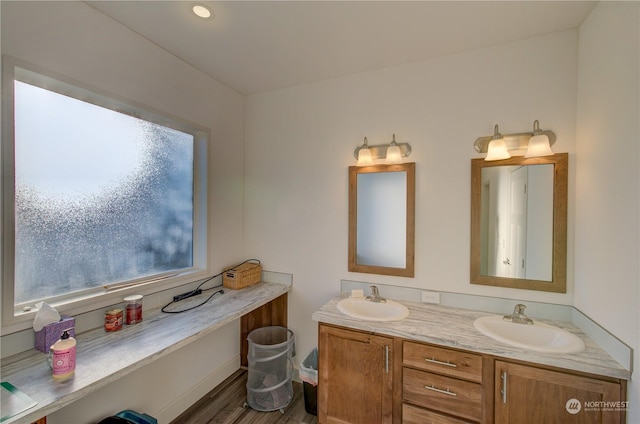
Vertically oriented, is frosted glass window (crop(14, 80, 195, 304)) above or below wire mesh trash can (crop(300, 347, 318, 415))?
above

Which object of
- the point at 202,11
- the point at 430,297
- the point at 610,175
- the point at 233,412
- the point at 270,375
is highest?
the point at 202,11

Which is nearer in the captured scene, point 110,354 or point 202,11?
point 110,354

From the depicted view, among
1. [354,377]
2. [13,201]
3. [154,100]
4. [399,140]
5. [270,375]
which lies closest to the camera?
[13,201]

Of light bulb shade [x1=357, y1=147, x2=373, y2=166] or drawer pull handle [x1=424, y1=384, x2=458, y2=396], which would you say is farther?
light bulb shade [x1=357, y1=147, x2=373, y2=166]

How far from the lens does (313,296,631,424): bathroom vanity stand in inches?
51.5

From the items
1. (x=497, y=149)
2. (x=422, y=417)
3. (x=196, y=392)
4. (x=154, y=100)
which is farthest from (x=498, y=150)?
(x=196, y=392)

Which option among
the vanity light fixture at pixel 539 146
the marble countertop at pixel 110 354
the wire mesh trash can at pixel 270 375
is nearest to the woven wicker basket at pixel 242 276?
the marble countertop at pixel 110 354

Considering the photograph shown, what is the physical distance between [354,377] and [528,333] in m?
1.11

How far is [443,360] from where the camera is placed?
1.56m

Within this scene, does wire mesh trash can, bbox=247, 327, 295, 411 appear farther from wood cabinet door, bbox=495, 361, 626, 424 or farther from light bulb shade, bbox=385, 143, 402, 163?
light bulb shade, bbox=385, 143, 402, 163

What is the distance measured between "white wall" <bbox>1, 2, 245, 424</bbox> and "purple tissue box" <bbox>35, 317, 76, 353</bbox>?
0.40m

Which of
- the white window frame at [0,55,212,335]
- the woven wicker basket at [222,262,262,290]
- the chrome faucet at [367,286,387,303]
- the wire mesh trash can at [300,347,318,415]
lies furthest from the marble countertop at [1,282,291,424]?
the chrome faucet at [367,286,387,303]

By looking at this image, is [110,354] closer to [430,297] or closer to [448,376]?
[448,376]

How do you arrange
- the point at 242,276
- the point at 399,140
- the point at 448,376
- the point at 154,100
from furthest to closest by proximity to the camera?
the point at 242,276 → the point at 399,140 → the point at 154,100 → the point at 448,376
